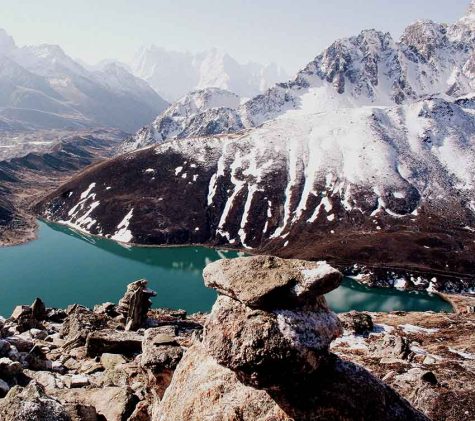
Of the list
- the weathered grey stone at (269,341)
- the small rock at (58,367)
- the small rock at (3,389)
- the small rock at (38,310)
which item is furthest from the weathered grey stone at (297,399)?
the small rock at (38,310)

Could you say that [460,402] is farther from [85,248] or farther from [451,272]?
[85,248]

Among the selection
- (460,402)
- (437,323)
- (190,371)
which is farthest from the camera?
(437,323)

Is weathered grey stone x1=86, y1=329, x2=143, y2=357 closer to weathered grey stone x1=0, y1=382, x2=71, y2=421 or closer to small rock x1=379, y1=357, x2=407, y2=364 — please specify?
weathered grey stone x1=0, y1=382, x2=71, y2=421

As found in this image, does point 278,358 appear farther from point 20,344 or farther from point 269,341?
point 20,344

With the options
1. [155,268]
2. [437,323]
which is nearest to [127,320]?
[437,323]

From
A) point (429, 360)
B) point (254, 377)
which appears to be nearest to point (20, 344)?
point (254, 377)

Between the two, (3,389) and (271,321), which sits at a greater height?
(271,321)

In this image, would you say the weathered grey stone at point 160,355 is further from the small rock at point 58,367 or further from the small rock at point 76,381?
the small rock at point 58,367
